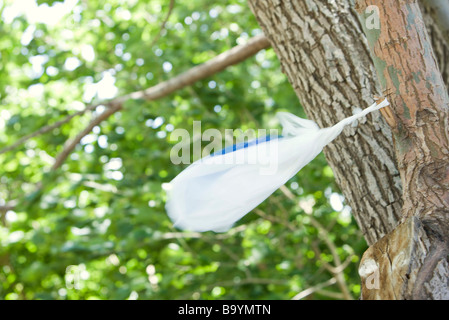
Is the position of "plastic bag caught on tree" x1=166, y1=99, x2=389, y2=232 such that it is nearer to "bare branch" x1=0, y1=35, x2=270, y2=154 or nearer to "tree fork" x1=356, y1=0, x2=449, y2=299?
"tree fork" x1=356, y1=0, x2=449, y2=299

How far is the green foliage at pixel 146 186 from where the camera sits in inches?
130

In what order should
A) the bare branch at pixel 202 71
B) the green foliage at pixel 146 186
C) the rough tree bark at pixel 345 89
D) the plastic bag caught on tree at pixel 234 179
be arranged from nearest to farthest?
the plastic bag caught on tree at pixel 234 179
the rough tree bark at pixel 345 89
the bare branch at pixel 202 71
the green foliage at pixel 146 186

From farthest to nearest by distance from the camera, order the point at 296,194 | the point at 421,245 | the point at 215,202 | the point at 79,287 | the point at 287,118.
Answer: the point at 79,287 < the point at 296,194 < the point at 287,118 < the point at 215,202 < the point at 421,245

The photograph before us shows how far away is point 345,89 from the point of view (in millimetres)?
1695

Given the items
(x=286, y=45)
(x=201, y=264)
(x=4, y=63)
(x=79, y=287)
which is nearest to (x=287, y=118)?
(x=286, y=45)

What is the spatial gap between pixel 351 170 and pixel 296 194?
6.63 ft

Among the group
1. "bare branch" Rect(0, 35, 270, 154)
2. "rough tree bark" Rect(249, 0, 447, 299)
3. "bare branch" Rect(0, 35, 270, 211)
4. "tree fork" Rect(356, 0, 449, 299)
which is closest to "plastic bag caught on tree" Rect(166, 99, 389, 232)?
"tree fork" Rect(356, 0, 449, 299)

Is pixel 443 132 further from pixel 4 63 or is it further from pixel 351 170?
pixel 4 63

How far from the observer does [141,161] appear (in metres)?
3.74

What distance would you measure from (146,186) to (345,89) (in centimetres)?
174

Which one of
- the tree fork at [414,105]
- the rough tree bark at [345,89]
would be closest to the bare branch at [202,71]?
the rough tree bark at [345,89]

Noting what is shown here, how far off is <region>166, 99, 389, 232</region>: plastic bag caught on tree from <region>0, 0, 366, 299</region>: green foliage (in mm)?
1717

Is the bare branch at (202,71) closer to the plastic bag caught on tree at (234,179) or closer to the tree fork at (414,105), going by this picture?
the tree fork at (414,105)

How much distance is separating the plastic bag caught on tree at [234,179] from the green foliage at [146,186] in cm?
172
